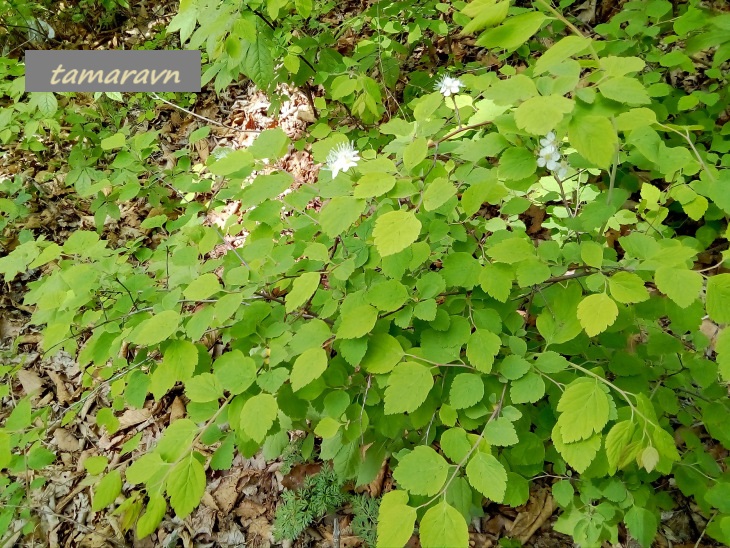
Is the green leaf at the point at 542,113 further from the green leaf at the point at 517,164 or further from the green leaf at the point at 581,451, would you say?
the green leaf at the point at 581,451

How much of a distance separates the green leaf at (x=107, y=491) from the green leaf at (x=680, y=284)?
1129 millimetres

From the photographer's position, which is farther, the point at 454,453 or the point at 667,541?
the point at 667,541

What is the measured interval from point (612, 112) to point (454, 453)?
26.6 inches

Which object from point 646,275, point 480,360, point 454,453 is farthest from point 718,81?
point 454,453

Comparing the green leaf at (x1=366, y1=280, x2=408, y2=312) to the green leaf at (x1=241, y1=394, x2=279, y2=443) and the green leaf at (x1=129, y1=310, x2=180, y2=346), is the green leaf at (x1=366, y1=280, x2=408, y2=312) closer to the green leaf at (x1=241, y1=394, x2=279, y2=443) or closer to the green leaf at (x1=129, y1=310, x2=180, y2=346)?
the green leaf at (x1=241, y1=394, x2=279, y2=443)

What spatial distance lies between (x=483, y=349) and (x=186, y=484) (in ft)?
2.07

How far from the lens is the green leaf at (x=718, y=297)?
76cm

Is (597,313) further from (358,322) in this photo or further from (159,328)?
(159,328)

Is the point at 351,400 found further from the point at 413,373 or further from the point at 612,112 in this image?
the point at 612,112

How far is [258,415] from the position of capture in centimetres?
87

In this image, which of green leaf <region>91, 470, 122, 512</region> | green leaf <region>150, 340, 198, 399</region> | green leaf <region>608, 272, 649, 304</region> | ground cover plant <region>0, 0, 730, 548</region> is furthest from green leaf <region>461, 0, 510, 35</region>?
green leaf <region>91, 470, 122, 512</region>

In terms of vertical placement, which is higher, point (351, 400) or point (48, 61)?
point (48, 61)

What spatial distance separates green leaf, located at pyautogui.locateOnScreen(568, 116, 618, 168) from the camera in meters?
0.69

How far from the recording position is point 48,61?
2287mm
